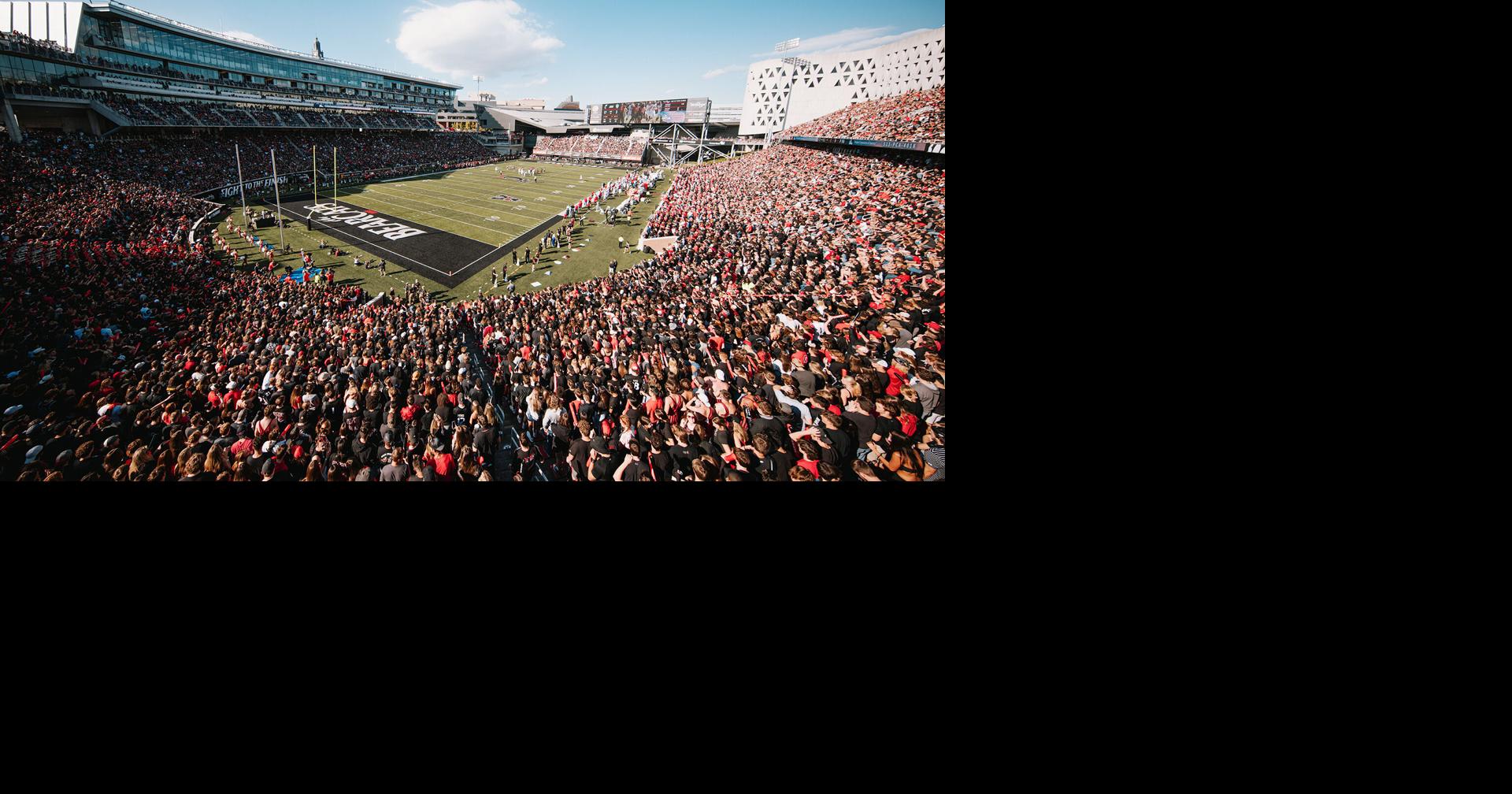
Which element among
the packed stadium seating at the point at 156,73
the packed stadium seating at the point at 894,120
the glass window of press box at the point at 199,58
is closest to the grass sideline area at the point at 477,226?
the packed stadium seating at the point at 894,120

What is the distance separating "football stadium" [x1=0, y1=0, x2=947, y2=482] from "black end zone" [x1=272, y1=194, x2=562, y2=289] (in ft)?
0.60

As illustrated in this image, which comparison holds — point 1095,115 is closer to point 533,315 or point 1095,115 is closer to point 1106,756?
point 1106,756

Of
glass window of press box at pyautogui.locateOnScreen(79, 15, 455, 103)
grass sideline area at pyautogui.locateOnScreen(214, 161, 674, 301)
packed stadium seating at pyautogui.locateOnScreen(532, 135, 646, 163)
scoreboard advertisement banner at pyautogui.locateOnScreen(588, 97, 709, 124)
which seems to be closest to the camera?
grass sideline area at pyautogui.locateOnScreen(214, 161, 674, 301)

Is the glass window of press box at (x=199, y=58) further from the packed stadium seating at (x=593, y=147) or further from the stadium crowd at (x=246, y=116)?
the packed stadium seating at (x=593, y=147)

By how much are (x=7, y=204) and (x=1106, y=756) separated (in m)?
33.2

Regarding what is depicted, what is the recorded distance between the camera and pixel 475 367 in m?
9.68

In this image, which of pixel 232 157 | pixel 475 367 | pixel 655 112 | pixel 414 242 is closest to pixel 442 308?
pixel 475 367

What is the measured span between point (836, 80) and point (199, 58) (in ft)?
184

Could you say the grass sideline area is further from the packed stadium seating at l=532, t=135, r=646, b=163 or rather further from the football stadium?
the packed stadium seating at l=532, t=135, r=646, b=163

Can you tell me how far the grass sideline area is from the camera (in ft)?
54.1

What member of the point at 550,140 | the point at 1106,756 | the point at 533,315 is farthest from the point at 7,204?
the point at 550,140

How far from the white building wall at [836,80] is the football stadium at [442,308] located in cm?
43

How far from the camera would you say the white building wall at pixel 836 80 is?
3344cm

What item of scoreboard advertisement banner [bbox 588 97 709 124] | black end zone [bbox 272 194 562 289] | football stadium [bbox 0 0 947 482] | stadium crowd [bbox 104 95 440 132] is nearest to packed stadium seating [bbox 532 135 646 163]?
scoreboard advertisement banner [bbox 588 97 709 124]
